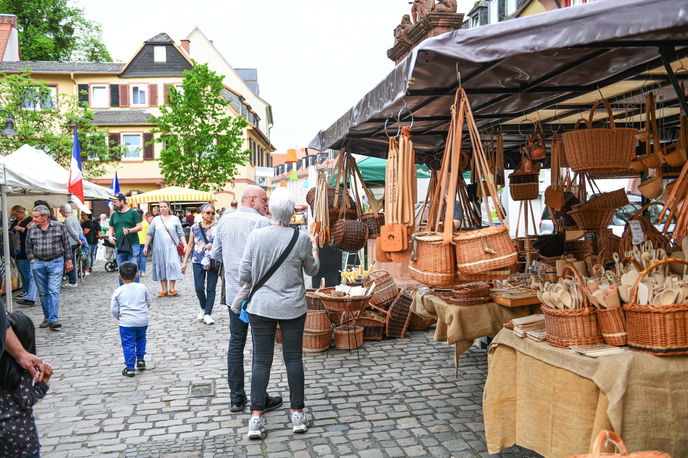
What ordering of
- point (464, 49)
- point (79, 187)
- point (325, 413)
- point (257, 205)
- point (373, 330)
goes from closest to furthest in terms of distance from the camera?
point (464, 49) → point (325, 413) → point (257, 205) → point (373, 330) → point (79, 187)

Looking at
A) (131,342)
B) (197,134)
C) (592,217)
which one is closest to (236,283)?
(131,342)

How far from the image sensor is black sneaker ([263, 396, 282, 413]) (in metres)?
5.30

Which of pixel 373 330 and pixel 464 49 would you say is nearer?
pixel 464 49

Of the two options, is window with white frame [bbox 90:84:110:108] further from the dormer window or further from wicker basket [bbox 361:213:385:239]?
wicker basket [bbox 361:213:385:239]

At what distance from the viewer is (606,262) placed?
220 inches

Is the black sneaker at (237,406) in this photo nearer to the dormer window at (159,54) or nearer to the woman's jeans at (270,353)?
the woman's jeans at (270,353)

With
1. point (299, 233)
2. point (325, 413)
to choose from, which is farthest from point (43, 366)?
point (325, 413)

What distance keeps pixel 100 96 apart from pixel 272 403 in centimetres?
3887

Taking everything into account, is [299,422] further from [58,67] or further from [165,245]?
[58,67]

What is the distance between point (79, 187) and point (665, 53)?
34.0 feet

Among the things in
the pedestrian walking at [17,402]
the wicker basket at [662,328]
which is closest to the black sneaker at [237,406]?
the pedestrian walking at [17,402]

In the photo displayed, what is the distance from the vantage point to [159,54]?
40531 millimetres

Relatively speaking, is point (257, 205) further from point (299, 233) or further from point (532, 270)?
point (532, 270)

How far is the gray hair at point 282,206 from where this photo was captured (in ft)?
15.2
